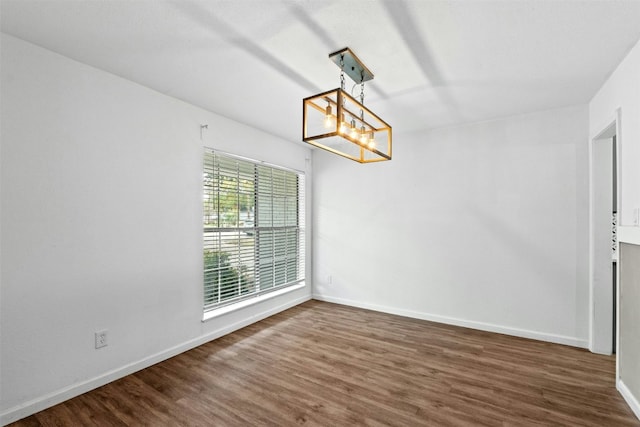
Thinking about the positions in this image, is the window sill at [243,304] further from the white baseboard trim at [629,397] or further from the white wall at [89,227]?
the white baseboard trim at [629,397]

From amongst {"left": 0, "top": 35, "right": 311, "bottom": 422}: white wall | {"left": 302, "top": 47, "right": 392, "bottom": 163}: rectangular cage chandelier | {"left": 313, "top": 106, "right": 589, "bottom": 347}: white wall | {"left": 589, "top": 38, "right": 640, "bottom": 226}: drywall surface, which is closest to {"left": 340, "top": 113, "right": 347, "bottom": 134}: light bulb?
{"left": 302, "top": 47, "right": 392, "bottom": 163}: rectangular cage chandelier

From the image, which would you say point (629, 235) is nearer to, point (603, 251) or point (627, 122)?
point (627, 122)

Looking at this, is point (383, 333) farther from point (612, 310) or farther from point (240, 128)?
point (240, 128)

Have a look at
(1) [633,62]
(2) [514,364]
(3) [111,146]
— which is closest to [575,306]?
(2) [514,364]

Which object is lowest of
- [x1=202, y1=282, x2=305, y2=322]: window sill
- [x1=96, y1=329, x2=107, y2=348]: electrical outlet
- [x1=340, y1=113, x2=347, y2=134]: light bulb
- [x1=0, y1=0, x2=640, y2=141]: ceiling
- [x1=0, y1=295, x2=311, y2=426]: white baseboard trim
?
[x1=0, y1=295, x2=311, y2=426]: white baseboard trim

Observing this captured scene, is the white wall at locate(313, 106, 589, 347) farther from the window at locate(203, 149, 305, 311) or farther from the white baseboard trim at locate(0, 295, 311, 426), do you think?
the white baseboard trim at locate(0, 295, 311, 426)

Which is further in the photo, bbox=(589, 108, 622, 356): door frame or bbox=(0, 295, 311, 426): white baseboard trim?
bbox=(589, 108, 622, 356): door frame

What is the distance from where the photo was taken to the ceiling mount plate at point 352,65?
7.06 feet

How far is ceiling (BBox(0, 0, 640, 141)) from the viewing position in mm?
1746

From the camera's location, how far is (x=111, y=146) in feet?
8.30

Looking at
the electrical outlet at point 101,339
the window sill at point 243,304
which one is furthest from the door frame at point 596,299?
the electrical outlet at point 101,339

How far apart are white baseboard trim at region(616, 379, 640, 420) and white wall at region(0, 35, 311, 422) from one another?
3631 millimetres

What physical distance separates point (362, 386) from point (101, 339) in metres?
2.15

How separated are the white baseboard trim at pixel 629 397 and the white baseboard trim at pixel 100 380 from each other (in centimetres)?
354
